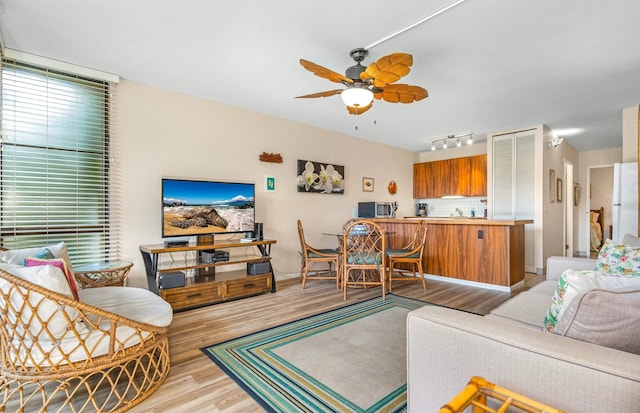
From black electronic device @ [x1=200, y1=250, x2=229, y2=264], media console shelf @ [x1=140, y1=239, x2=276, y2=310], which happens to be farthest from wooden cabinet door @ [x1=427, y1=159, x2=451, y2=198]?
black electronic device @ [x1=200, y1=250, x2=229, y2=264]

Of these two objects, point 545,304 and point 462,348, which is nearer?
point 462,348

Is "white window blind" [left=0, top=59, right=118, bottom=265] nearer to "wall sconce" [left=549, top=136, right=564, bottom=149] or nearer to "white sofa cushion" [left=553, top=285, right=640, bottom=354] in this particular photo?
"white sofa cushion" [left=553, top=285, right=640, bottom=354]

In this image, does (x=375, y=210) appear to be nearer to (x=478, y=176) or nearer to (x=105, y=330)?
(x=478, y=176)

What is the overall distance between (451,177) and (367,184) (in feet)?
6.54

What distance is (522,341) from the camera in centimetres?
97

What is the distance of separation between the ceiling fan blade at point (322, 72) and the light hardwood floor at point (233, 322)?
87.7 inches

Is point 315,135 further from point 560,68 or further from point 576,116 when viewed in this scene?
point 576,116

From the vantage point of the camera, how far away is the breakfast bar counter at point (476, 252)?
4109 mm

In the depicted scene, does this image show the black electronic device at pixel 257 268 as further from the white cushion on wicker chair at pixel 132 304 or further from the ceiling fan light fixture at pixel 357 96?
the ceiling fan light fixture at pixel 357 96

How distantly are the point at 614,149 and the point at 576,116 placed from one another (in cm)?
364

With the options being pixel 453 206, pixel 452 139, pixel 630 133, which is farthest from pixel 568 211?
pixel 452 139

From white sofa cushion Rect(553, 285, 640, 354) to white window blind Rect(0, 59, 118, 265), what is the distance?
385 cm

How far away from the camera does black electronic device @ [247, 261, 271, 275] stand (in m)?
3.88

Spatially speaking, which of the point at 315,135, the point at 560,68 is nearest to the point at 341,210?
the point at 315,135
